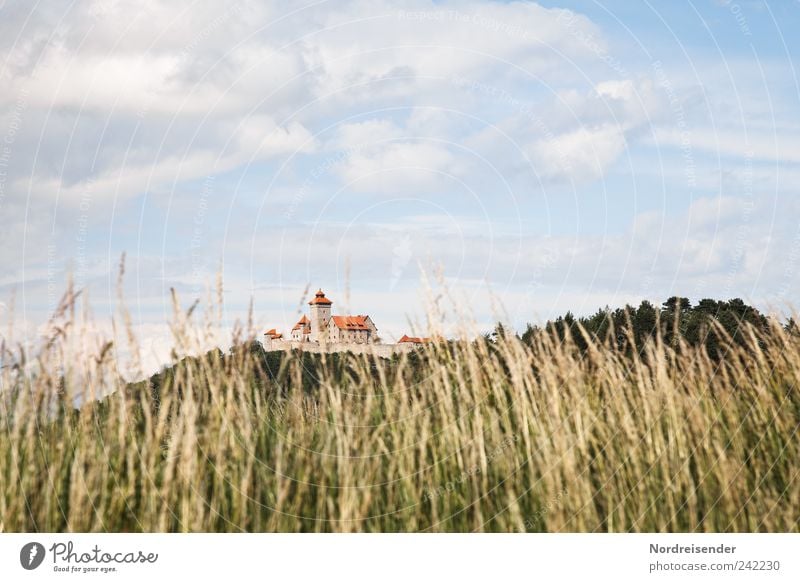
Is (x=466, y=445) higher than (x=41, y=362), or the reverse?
(x=41, y=362)

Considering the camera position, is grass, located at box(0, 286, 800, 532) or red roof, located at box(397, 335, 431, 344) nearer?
grass, located at box(0, 286, 800, 532)

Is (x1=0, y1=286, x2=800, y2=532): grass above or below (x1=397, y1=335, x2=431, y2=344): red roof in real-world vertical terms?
below

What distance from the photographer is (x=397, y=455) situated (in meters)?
6.23

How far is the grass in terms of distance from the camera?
581 cm

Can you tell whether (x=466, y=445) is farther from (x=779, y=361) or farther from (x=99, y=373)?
(x=779, y=361)

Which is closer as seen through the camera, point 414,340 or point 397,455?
point 397,455

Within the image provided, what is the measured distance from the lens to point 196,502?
5.75 metres

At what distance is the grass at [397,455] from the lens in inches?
229

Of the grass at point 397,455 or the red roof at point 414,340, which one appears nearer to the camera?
the grass at point 397,455

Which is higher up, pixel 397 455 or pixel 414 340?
pixel 414 340
